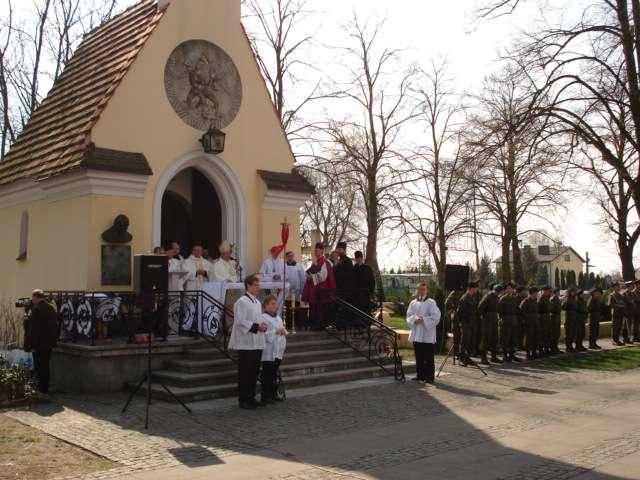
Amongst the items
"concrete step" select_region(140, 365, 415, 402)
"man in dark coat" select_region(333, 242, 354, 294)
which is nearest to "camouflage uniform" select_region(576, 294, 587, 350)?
"concrete step" select_region(140, 365, 415, 402)

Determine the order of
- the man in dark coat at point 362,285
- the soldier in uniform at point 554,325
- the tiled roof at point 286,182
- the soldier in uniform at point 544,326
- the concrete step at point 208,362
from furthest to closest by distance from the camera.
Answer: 1. the soldier in uniform at point 554,325
2. the soldier in uniform at point 544,326
3. the tiled roof at point 286,182
4. the man in dark coat at point 362,285
5. the concrete step at point 208,362

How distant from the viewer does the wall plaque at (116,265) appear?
45.1 feet

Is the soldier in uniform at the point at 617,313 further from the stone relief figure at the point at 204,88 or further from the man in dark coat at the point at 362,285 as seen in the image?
the stone relief figure at the point at 204,88

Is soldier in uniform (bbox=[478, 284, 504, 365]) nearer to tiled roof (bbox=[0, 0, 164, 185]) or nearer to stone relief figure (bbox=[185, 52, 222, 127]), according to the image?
stone relief figure (bbox=[185, 52, 222, 127])

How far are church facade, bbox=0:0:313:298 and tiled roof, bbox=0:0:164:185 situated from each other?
0.05 m

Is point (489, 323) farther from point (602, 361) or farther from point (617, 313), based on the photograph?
point (617, 313)

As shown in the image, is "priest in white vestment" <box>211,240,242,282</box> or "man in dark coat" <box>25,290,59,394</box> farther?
"priest in white vestment" <box>211,240,242,282</box>

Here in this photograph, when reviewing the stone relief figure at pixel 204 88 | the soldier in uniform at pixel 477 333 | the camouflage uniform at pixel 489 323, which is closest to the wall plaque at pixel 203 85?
the stone relief figure at pixel 204 88

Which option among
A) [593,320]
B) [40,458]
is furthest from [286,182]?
[593,320]

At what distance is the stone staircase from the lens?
38.0ft

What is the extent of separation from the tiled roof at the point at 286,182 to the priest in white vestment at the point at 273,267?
5.46 feet

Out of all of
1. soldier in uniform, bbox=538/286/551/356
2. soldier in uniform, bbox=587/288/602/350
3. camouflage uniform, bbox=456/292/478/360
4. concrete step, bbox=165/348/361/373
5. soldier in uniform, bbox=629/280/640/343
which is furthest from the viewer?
soldier in uniform, bbox=629/280/640/343

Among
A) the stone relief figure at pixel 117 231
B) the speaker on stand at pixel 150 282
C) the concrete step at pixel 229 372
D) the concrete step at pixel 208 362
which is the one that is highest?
the stone relief figure at pixel 117 231

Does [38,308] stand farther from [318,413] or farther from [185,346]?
[318,413]
